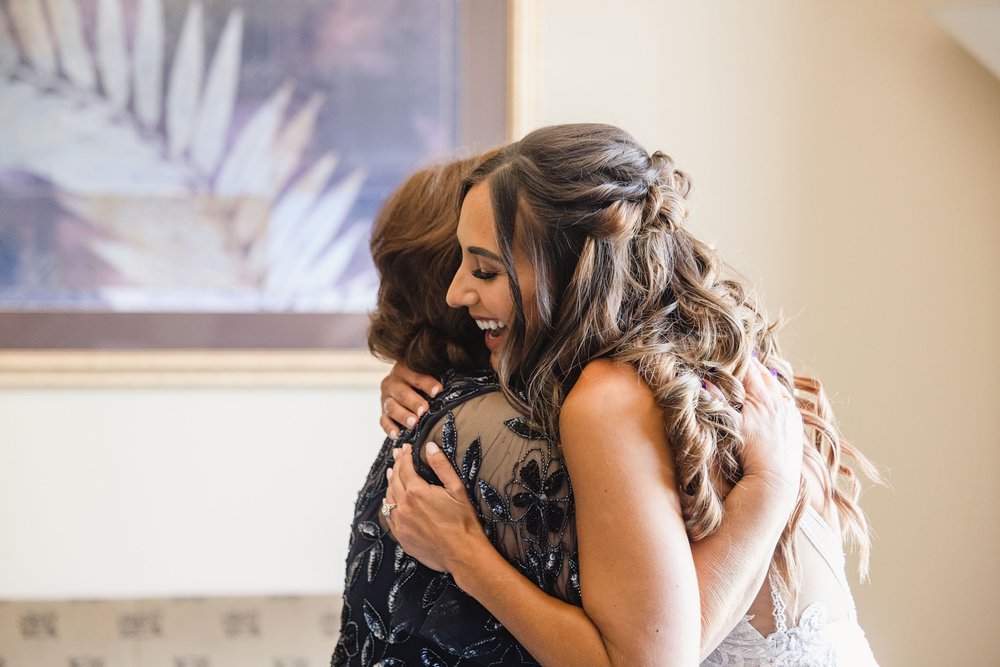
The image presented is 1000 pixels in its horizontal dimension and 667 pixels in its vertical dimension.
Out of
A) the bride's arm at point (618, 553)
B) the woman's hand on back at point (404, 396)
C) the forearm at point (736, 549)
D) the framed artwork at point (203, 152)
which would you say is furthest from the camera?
the framed artwork at point (203, 152)

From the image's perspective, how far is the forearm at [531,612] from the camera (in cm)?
96

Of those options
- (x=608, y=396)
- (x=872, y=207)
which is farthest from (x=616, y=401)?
(x=872, y=207)

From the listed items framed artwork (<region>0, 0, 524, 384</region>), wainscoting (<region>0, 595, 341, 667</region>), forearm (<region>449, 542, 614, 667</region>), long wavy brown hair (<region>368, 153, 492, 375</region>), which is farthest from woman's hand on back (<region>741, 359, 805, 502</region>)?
wainscoting (<region>0, 595, 341, 667</region>)

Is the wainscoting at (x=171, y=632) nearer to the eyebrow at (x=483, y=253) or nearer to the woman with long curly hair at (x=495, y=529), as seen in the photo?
the woman with long curly hair at (x=495, y=529)

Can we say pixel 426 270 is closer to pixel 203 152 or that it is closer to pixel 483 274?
pixel 483 274

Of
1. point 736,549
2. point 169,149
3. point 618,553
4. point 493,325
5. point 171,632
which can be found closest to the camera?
point 618,553

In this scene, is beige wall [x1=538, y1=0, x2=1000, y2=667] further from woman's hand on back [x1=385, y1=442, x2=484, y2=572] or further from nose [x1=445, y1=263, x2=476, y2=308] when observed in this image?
woman's hand on back [x1=385, y1=442, x2=484, y2=572]

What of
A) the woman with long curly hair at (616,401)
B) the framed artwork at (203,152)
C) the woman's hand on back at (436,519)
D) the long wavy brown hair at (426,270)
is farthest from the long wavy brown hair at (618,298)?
the framed artwork at (203,152)

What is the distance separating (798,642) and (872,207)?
129 cm

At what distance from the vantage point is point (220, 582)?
2182 millimetres

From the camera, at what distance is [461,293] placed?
1106 millimetres

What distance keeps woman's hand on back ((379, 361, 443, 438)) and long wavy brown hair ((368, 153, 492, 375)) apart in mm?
22

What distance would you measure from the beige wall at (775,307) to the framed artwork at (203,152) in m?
0.11

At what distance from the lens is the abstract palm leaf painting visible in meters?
2.13
